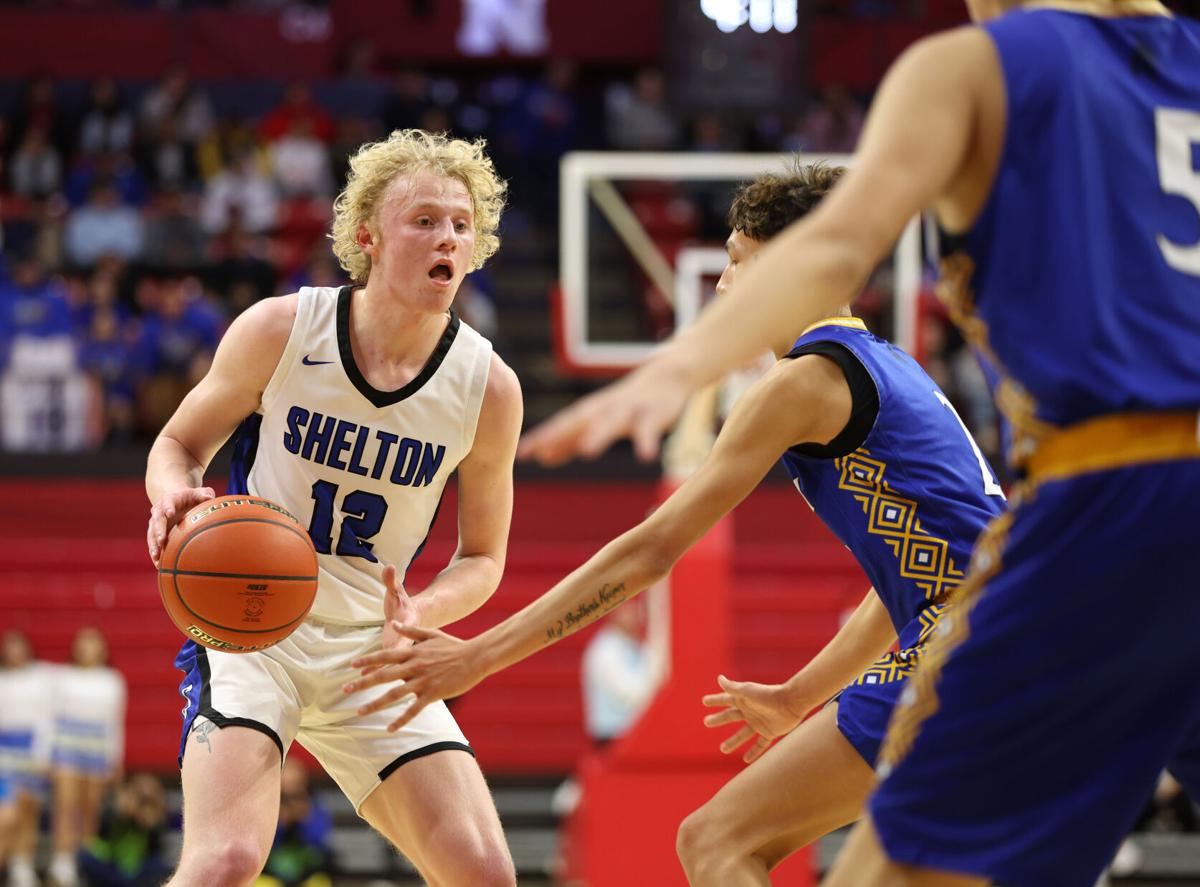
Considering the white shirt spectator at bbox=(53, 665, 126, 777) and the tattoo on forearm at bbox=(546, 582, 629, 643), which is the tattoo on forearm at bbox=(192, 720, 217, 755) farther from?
the white shirt spectator at bbox=(53, 665, 126, 777)

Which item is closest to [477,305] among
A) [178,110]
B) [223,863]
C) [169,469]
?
[178,110]

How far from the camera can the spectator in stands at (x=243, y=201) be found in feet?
54.4

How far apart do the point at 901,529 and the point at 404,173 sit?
5.67ft

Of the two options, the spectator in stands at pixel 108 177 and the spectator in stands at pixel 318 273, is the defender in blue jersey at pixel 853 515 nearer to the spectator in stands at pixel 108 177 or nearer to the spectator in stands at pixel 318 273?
the spectator in stands at pixel 318 273

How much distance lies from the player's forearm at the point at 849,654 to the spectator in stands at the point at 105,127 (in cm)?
1500

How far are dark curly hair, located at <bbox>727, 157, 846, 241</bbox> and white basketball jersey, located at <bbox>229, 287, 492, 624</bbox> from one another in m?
0.90

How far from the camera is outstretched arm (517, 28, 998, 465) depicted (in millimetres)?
2301

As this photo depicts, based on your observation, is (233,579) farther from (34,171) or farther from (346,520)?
(34,171)

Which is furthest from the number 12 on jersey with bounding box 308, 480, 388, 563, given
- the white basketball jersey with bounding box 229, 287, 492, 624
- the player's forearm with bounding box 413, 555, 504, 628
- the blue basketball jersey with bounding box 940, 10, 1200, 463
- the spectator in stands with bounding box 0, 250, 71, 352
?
the spectator in stands with bounding box 0, 250, 71, 352

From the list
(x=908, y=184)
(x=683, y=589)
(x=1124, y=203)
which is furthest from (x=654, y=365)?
(x=683, y=589)

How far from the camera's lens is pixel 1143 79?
8.37ft

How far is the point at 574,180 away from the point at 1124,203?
978 cm

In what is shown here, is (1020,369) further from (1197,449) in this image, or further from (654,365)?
(654,365)

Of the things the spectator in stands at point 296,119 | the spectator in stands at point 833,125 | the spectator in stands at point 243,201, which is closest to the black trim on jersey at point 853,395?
the spectator in stands at point 243,201
